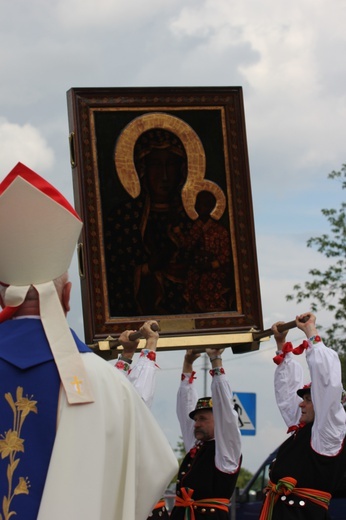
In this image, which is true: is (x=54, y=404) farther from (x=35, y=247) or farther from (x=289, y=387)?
(x=289, y=387)

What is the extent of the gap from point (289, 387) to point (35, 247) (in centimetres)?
415

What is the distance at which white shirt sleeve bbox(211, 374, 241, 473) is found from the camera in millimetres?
8312

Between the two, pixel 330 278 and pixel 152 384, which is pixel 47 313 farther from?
pixel 330 278

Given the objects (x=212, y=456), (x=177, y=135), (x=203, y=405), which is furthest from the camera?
(x=203, y=405)

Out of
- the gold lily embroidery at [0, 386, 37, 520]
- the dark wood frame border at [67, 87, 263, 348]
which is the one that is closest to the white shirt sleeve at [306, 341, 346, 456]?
the dark wood frame border at [67, 87, 263, 348]

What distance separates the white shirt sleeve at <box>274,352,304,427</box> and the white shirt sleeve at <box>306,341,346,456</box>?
2.89 ft

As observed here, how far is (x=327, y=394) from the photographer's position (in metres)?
6.85

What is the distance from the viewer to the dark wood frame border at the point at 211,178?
7.29 m

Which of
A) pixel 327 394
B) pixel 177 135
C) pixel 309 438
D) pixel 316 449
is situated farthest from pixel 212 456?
pixel 177 135

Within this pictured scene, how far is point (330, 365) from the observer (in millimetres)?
6848

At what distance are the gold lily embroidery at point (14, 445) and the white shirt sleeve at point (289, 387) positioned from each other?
4068 mm

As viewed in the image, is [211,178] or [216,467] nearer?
[211,178]

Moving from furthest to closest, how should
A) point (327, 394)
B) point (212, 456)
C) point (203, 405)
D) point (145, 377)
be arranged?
point (203, 405) → point (212, 456) → point (327, 394) → point (145, 377)

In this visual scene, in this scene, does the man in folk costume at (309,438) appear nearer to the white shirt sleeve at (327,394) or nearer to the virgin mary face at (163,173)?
the white shirt sleeve at (327,394)
